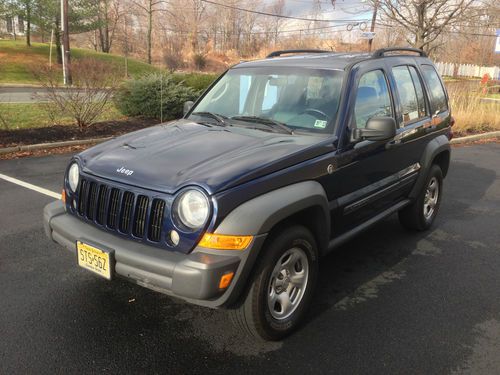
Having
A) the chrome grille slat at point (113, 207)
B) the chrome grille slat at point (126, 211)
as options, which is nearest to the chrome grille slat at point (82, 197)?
the chrome grille slat at point (113, 207)

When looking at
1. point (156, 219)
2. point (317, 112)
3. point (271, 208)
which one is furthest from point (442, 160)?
point (156, 219)

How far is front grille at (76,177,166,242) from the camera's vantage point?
8.64 feet

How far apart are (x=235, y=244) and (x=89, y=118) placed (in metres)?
8.61

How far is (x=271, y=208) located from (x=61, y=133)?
8252 millimetres

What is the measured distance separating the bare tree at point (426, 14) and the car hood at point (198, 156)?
35.1 ft

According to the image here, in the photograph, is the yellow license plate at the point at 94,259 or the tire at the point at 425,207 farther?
the tire at the point at 425,207

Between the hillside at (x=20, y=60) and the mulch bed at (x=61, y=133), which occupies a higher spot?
the hillside at (x=20, y=60)

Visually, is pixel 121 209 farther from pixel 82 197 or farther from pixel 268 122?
pixel 268 122

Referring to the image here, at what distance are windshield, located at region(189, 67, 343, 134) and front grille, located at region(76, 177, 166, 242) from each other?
4.18 ft

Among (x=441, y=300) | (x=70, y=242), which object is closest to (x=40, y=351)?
(x=70, y=242)

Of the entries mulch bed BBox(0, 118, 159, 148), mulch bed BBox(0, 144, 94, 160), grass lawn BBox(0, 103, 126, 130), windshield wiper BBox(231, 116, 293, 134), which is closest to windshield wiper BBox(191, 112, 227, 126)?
windshield wiper BBox(231, 116, 293, 134)

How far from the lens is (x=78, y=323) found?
10.2ft

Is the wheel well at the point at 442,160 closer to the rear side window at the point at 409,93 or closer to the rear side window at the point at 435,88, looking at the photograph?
the rear side window at the point at 435,88

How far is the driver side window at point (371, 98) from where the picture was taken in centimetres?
363
